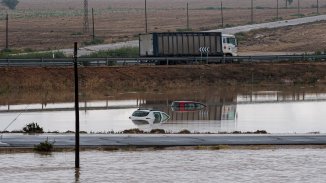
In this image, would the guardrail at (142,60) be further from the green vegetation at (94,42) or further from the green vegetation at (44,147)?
the green vegetation at (44,147)

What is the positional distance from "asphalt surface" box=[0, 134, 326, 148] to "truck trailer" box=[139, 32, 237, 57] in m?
45.1

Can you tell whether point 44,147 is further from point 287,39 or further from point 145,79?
point 287,39

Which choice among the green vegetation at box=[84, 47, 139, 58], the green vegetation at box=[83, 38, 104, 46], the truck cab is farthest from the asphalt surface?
the green vegetation at box=[83, 38, 104, 46]

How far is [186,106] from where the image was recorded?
7112 cm

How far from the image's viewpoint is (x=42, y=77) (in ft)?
283

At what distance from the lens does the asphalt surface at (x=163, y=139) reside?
166ft

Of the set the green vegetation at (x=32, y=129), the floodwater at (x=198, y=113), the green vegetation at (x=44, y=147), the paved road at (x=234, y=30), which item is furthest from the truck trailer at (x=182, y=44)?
the green vegetation at (x=44, y=147)

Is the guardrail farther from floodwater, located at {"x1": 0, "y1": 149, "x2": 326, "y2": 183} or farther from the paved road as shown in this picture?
floodwater, located at {"x1": 0, "y1": 149, "x2": 326, "y2": 183}

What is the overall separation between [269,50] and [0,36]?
43143 mm

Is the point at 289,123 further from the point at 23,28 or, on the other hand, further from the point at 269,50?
the point at 23,28

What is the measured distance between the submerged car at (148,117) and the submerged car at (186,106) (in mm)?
5561

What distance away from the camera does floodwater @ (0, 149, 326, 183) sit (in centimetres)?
4122

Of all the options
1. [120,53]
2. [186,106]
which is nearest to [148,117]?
[186,106]

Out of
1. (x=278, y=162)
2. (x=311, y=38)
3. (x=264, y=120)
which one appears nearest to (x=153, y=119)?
(x=264, y=120)
